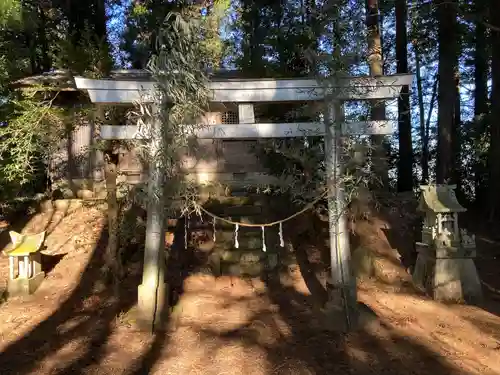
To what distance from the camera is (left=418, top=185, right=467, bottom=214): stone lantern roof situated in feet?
27.0

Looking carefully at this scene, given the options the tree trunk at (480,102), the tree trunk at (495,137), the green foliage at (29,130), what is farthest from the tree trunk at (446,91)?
the green foliage at (29,130)

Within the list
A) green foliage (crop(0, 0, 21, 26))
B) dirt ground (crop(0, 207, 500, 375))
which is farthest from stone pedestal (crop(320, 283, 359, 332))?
green foliage (crop(0, 0, 21, 26))

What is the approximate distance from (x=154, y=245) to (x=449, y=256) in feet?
18.4

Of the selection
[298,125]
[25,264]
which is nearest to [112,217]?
[25,264]

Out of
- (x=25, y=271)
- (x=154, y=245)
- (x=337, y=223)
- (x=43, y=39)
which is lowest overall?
(x=25, y=271)

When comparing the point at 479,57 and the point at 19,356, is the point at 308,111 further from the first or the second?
the point at 479,57

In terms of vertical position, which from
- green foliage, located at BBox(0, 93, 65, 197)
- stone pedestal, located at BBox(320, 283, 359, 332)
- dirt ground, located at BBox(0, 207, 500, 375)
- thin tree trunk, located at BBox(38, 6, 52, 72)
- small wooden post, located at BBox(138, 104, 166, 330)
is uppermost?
thin tree trunk, located at BBox(38, 6, 52, 72)

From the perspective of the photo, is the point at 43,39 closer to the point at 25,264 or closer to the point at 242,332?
the point at 25,264

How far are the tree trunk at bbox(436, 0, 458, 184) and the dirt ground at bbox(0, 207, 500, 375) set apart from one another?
393 centimetres

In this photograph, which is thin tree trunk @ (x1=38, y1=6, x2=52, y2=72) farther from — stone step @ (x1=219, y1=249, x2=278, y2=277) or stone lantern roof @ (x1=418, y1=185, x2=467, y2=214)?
stone lantern roof @ (x1=418, y1=185, x2=467, y2=214)

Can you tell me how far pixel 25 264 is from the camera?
8.47 meters

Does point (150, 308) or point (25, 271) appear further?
point (25, 271)

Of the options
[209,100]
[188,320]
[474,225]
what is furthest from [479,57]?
[188,320]

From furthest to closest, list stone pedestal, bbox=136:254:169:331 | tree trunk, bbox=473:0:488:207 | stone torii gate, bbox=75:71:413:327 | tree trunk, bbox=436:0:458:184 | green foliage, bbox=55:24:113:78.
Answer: tree trunk, bbox=473:0:488:207
tree trunk, bbox=436:0:458:184
green foliage, bbox=55:24:113:78
stone torii gate, bbox=75:71:413:327
stone pedestal, bbox=136:254:169:331
